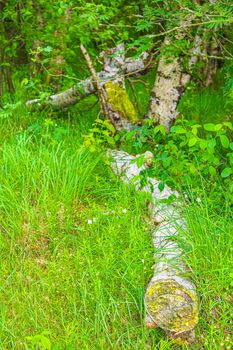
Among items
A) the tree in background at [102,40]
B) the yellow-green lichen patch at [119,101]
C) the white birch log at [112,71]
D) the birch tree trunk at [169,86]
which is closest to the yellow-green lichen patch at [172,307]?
the tree in background at [102,40]

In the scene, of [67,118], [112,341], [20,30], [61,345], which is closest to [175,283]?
[112,341]

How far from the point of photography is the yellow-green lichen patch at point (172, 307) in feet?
8.91

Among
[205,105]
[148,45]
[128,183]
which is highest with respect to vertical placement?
[148,45]

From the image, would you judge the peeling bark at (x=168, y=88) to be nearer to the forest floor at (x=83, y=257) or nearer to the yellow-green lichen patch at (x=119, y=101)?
the yellow-green lichen patch at (x=119, y=101)

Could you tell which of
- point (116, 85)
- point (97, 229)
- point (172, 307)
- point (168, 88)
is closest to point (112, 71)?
point (116, 85)

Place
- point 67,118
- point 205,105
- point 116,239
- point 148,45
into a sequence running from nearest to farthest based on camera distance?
point 116,239
point 148,45
point 67,118
point 205,105

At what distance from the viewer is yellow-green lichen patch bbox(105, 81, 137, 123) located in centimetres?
540

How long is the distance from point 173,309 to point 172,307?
0.04 feet

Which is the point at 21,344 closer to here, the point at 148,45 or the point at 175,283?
the point at 175,283

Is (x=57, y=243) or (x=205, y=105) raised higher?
(x=57, y=243)

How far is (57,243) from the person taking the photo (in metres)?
3.66

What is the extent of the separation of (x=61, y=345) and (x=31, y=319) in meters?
0.28

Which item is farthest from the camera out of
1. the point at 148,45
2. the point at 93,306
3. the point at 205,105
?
the point at 205,105

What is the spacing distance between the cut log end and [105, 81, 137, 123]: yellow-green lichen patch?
9.80 feet
